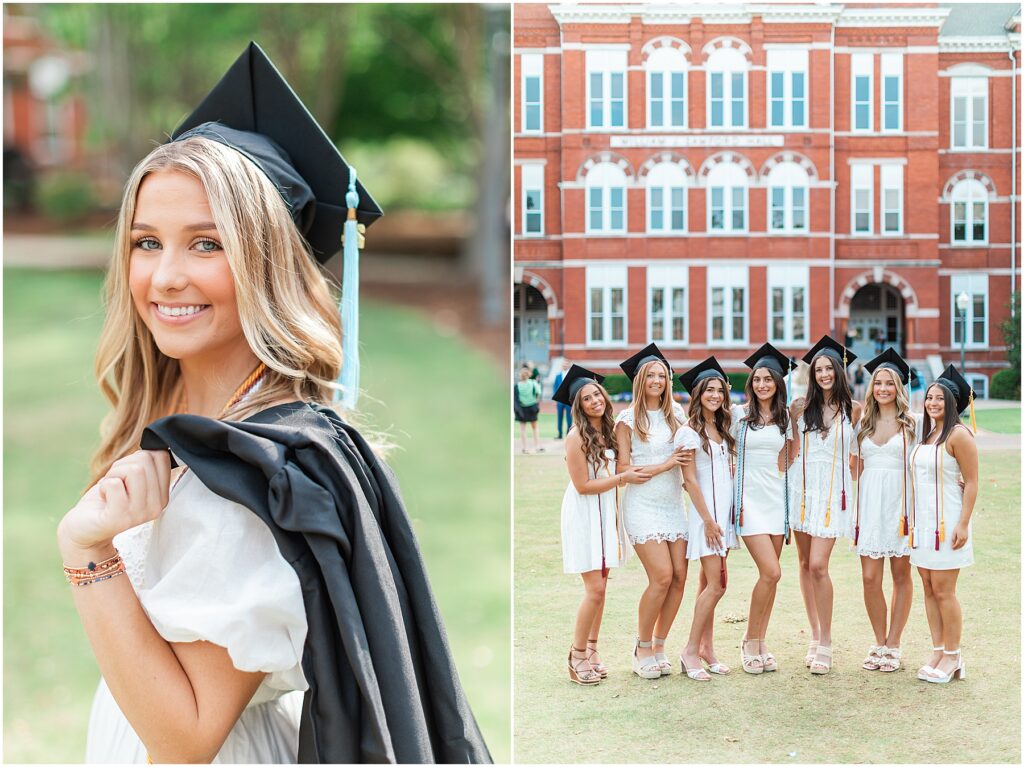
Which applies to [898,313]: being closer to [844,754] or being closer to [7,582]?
[844,754]

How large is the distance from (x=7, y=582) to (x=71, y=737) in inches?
117

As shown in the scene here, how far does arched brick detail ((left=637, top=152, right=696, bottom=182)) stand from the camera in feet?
9.77

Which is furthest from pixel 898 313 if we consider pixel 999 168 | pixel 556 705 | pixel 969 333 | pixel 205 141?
pixel 205 141

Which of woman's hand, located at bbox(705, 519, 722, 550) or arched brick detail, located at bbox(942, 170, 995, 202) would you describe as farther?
arched brick detail, located at bbox(942, 170, 995, 202)

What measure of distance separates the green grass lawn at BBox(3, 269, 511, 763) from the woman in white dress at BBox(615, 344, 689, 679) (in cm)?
62

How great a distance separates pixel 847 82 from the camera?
301 cm

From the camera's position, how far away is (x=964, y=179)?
301cm

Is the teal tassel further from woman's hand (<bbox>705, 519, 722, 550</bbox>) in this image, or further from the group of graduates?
woman's hand (<bbox>705, 519, 722, 550</bbox>)

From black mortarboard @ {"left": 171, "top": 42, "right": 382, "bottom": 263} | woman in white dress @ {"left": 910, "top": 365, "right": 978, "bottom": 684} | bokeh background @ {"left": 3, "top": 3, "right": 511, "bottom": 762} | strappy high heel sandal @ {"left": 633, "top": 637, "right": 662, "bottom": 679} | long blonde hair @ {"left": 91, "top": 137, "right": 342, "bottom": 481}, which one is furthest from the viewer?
bokeh background @ {"left": 3, "top": 3, "right": 511, "bottom": 762}

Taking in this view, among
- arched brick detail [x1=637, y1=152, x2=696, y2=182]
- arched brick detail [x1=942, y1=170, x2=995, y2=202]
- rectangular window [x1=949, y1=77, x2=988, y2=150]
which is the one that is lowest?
arched brick detail [x1=942, y1=170, x2=995, y2=202]

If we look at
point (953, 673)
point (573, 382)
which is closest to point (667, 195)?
point (573, 382)

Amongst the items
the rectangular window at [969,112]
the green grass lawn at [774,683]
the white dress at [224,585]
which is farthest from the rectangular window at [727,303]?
the white dress at [224,585]

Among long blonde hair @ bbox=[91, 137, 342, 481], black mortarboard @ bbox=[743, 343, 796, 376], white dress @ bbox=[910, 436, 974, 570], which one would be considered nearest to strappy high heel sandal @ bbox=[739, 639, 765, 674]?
white dress @ bbox=[910, 436, 974, 570]

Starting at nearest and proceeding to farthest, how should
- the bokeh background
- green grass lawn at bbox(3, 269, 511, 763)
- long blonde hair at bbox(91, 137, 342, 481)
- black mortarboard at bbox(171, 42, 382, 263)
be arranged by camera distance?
1. long blonde hair at bbox(91, 137, 342, 481)
2. black mortarboard at bbox(171, 42, 382, 263)
3. green grass lawn at bbox(3, 269, 511, 763)
4. the bokeh background
